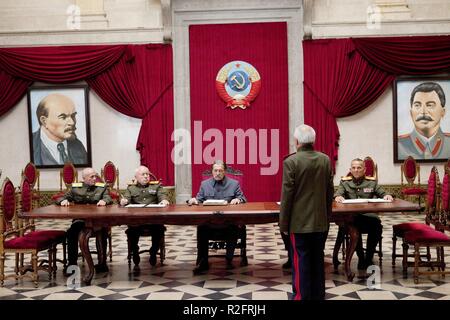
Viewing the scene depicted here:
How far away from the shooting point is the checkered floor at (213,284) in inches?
229

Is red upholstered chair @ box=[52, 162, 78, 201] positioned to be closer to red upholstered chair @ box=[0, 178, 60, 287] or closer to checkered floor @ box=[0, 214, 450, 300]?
checkered floor @ box=[0, 214, 450, 300]

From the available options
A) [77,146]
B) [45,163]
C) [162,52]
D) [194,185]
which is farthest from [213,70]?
[45,163]

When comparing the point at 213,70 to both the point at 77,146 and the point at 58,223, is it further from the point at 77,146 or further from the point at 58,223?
the point at 58,223

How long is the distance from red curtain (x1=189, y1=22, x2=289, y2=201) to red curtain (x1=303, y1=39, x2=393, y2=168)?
608 millimetres

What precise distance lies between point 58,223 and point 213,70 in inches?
188

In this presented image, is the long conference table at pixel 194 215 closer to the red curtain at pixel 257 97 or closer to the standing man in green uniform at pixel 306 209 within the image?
the standing man in green uniform at pixel 306 209

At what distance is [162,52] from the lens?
495 inches

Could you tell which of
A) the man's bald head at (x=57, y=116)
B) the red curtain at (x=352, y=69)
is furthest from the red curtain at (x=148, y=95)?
the red curtain at (x=352, y=69)

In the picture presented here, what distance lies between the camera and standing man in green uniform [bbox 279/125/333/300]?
4.74 m

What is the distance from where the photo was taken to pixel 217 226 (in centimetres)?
716

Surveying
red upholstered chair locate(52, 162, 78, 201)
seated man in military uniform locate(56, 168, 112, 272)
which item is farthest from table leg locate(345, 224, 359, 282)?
red upholstered chair locate(52, 162, 78, 201)

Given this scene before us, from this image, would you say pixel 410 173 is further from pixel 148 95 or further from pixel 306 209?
pixel 306 209

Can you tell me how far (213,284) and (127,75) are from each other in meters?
7.34

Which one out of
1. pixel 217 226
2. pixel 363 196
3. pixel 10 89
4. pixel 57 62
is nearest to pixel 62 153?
pixel 10 89
